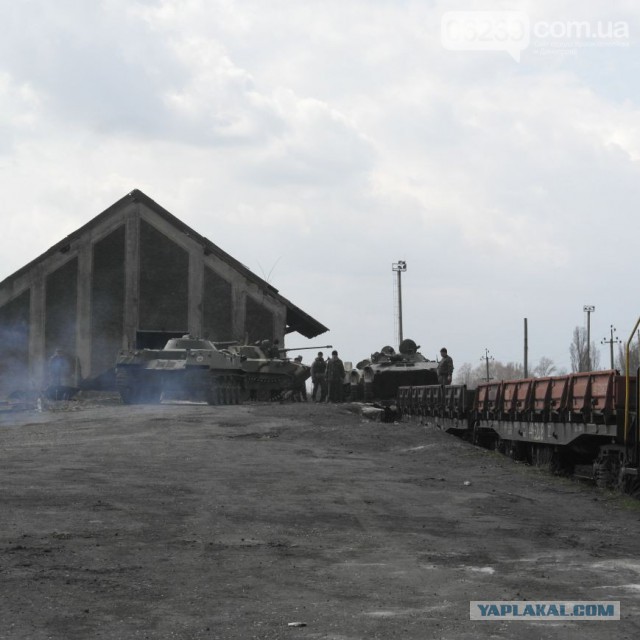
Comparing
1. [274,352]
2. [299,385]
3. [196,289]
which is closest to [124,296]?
[196,289]

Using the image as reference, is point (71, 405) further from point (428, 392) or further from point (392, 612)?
point (392, 612)

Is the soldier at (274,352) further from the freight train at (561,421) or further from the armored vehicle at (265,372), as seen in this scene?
the freight train at (561,421)

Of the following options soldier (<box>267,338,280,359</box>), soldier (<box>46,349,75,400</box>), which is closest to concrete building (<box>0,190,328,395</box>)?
soldier (<box>46,349,75,400</box>)

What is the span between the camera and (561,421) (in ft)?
51.7

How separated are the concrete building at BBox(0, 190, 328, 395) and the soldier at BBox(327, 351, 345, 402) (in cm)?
784

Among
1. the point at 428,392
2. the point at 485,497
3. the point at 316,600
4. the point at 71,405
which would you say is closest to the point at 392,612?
the point at 316,600

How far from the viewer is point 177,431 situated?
68.2ft

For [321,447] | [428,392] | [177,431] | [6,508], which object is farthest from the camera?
[428,392]

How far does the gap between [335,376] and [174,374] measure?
18.4 feet

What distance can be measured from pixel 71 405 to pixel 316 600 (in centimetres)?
2755

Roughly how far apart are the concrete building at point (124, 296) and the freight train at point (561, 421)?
20064 millimetres

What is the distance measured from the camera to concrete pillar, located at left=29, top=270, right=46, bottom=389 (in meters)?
40.5

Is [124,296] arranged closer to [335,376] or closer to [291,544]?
[335,376]

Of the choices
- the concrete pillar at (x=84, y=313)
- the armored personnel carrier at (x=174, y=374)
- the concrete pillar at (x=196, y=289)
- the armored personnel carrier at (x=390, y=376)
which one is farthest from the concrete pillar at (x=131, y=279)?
the armored personnel carrier at (x=390, y=376)
